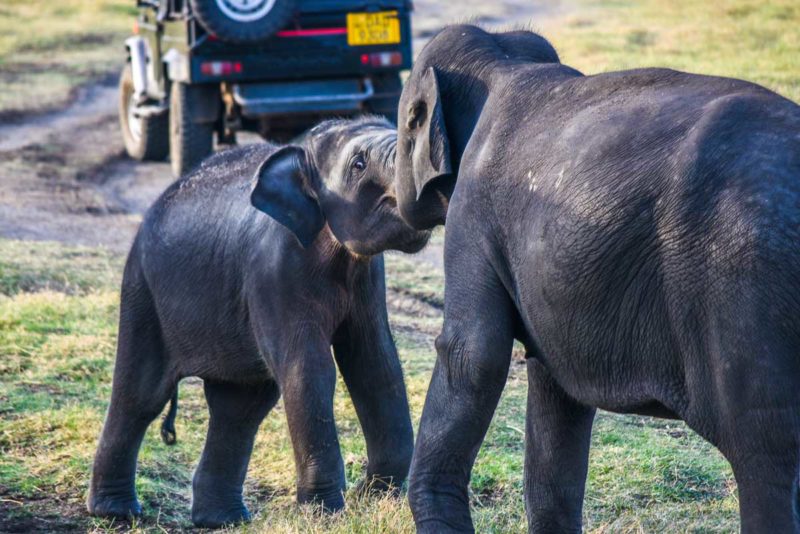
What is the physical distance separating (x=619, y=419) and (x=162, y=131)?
32.4 ft

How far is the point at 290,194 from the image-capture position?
5.20 meters

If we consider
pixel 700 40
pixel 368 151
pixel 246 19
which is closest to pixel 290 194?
pixel 368 151

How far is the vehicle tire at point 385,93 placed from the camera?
13453 millimetres

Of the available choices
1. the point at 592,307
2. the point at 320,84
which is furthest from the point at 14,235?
the point at 592,307

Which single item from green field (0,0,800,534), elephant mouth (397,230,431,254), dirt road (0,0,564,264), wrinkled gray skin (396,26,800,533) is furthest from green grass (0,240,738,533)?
dirt road (0,0,564,264)

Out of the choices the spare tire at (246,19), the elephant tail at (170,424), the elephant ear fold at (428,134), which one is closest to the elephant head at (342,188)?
the elephant ear fold at (428,134)

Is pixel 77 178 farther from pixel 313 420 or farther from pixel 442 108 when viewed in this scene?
pixel 442 108

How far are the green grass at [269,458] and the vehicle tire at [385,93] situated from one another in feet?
18.2

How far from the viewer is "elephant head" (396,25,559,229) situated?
411 centimetres

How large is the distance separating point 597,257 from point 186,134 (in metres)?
10.3

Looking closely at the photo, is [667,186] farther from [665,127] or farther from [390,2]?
[390,2]

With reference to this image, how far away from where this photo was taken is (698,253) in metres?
3.16

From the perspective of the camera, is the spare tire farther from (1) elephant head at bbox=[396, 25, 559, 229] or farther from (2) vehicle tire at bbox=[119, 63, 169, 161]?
(1) elephant head at bbox=[396, 25, 559, 229]

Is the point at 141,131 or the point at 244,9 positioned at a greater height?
the point at 244,9
